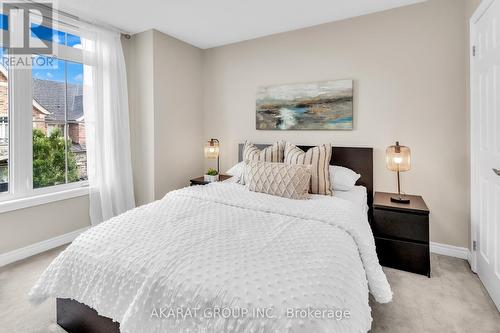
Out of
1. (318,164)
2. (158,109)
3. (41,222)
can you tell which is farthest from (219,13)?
(41,222)

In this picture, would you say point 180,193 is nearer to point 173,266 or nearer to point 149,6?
point 173,266

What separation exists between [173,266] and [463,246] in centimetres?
279

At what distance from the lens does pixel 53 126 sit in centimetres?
296

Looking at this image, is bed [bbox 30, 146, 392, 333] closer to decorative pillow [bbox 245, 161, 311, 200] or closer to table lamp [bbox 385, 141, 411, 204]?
decorative pillow [bbox 245, 161, 311, 200]

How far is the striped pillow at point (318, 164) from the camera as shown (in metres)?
2.53

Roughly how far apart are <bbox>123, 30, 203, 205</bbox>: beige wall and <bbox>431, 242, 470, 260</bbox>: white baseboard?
3.11 m

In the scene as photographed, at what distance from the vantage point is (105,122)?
3.22 meters

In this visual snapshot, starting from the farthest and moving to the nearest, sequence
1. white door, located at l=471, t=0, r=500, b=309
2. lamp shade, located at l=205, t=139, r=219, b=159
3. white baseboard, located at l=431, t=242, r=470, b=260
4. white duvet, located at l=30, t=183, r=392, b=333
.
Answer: lamp shade, located at l=205, t=139, r=219, b=159, white baseboard, located at l=431, t=242, r=470, b=260, white door, located at l=471, t=0, r=500, b=309, white duvet, located at l=30, t=183, r=392, b=333

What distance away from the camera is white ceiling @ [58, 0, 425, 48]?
8.82 ft

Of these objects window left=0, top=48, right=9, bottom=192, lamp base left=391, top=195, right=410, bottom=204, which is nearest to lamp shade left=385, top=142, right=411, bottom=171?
lamp base left=391, top=195, right=410, bottom=204

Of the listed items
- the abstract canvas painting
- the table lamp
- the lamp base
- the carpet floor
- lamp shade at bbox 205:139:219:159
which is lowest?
the carpet floor

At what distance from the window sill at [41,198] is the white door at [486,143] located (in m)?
3.83

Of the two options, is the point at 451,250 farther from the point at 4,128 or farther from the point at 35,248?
the point at 4,128

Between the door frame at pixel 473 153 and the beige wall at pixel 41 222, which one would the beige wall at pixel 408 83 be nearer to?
the door frame at pixel 473 153
